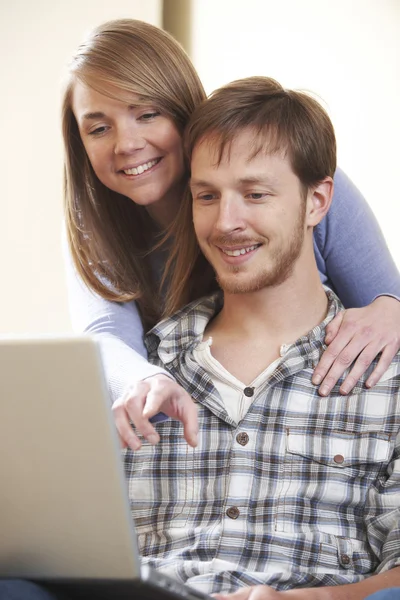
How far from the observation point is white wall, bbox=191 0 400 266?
242 centimetres

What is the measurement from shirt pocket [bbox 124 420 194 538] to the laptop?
51cm

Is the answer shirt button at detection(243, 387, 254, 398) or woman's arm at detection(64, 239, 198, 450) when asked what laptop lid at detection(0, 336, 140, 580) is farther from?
shirt button at detection(243, 387, 254, 398)

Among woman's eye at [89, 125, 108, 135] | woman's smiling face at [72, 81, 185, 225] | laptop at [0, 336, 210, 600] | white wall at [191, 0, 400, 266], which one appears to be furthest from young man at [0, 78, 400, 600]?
white wall at [191, 0, 400, 266]

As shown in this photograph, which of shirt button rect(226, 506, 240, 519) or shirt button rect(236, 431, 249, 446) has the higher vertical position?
shirt button rect(236, 431, 249, 446)

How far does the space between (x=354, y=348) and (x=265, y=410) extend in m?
0.19

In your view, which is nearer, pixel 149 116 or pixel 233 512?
pixel 233 512

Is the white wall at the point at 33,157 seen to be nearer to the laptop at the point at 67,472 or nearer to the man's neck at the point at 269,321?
the man's neck at the point at 269,321

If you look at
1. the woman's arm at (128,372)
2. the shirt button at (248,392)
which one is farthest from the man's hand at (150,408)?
the shirt button at (248,392)

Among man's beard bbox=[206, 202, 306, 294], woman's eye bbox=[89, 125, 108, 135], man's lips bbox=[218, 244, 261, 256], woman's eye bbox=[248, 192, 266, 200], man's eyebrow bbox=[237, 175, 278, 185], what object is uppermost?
woman's eye bbox=[89, 125, 108, 135]

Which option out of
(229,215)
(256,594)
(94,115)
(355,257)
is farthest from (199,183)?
(256,594)

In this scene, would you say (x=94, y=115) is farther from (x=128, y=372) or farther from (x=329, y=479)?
(x=329, y=479)

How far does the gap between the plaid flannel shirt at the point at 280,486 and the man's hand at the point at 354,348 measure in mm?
18

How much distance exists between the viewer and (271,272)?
142 centimetres

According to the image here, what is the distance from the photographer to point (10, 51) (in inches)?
103
